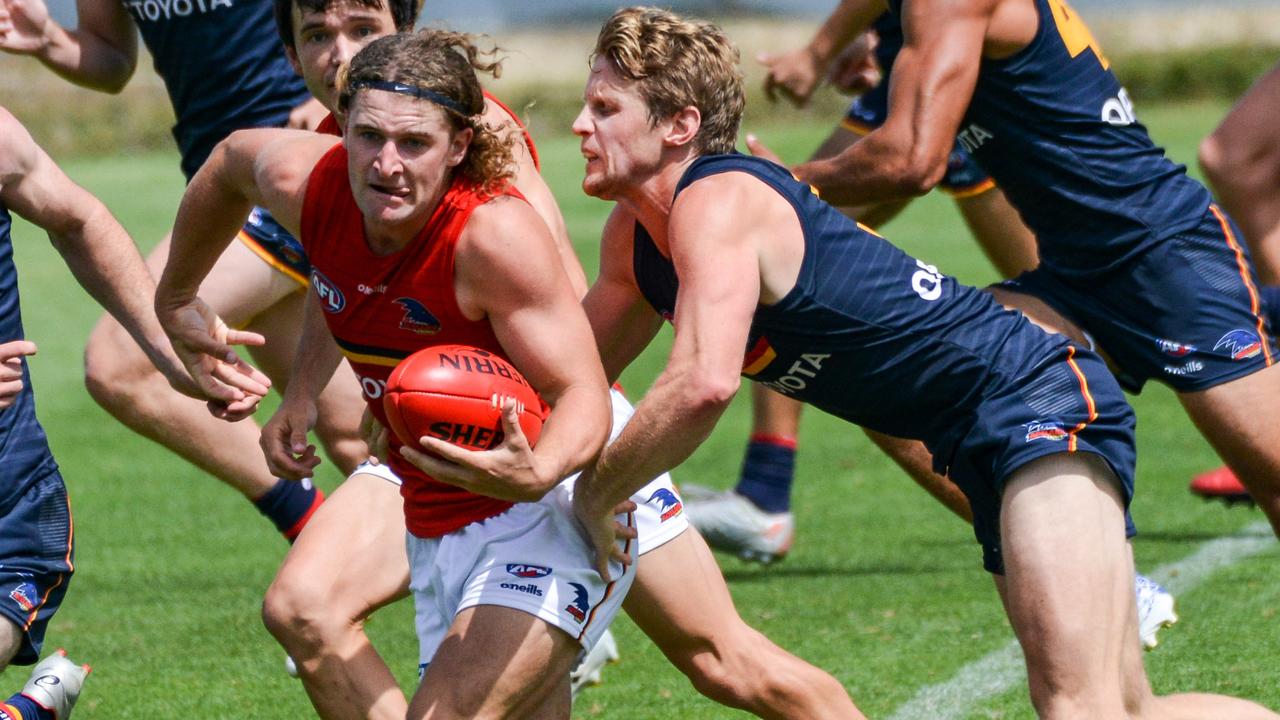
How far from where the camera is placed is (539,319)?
12.3 ft

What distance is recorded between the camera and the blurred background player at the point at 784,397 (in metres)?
6.68

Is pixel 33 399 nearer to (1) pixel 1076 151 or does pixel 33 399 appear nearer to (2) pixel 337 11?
(2) pixel 337 11

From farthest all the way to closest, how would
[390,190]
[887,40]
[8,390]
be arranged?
1. [887,40]
2. [8,390]
3. [390,190]

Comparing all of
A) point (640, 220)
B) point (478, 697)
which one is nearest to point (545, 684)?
point (478, 697)

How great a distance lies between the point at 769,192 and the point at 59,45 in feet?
12.4

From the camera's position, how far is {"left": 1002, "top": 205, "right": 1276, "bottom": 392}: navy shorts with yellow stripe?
4.91 meters

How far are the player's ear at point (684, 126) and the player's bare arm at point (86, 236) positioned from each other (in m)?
1.48

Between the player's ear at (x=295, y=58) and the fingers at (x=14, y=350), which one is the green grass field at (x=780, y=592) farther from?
the player's ear at (x=295, y=58)

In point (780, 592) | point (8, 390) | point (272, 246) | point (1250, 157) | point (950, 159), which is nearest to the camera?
point (8, 390)

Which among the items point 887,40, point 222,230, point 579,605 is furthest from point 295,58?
point 887,40

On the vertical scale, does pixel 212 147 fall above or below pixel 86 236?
below

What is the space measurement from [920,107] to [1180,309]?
906 millimetres

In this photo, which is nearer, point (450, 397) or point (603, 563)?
point (450, 397)

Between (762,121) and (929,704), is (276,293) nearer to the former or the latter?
(929,704)
